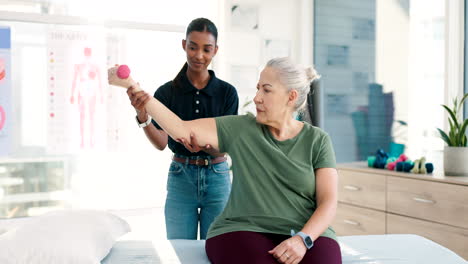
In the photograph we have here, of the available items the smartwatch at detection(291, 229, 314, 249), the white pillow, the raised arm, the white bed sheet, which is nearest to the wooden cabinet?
the white bed sheet

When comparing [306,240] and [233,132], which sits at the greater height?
[233,132]

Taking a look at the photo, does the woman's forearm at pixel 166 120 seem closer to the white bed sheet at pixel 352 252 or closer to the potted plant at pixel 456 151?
the white bed sheet at pixel 352 252

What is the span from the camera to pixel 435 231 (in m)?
2.61

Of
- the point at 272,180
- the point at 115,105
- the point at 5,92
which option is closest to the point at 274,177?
the point at 272,180

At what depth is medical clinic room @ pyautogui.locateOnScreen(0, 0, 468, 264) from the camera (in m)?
1.58

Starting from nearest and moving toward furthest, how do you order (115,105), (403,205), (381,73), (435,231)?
(435,231)
(403,205)
(115,105)
(381,73)

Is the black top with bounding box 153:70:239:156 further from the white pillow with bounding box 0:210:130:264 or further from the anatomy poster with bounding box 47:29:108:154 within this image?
the anatomy poster with bounding box 47:29:108:154

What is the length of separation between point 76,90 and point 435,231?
2.46 meters

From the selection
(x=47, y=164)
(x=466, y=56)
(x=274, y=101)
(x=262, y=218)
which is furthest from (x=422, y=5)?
(x=47, y=164)

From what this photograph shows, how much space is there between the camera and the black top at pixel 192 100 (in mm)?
1996

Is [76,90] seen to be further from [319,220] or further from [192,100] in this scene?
[319,220]

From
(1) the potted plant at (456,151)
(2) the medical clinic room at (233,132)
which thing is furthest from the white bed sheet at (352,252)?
(1) the potted plant at (456,151)

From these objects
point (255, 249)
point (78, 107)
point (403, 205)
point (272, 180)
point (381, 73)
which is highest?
point (381, 73)

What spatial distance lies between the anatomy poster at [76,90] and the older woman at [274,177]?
6.31ft
